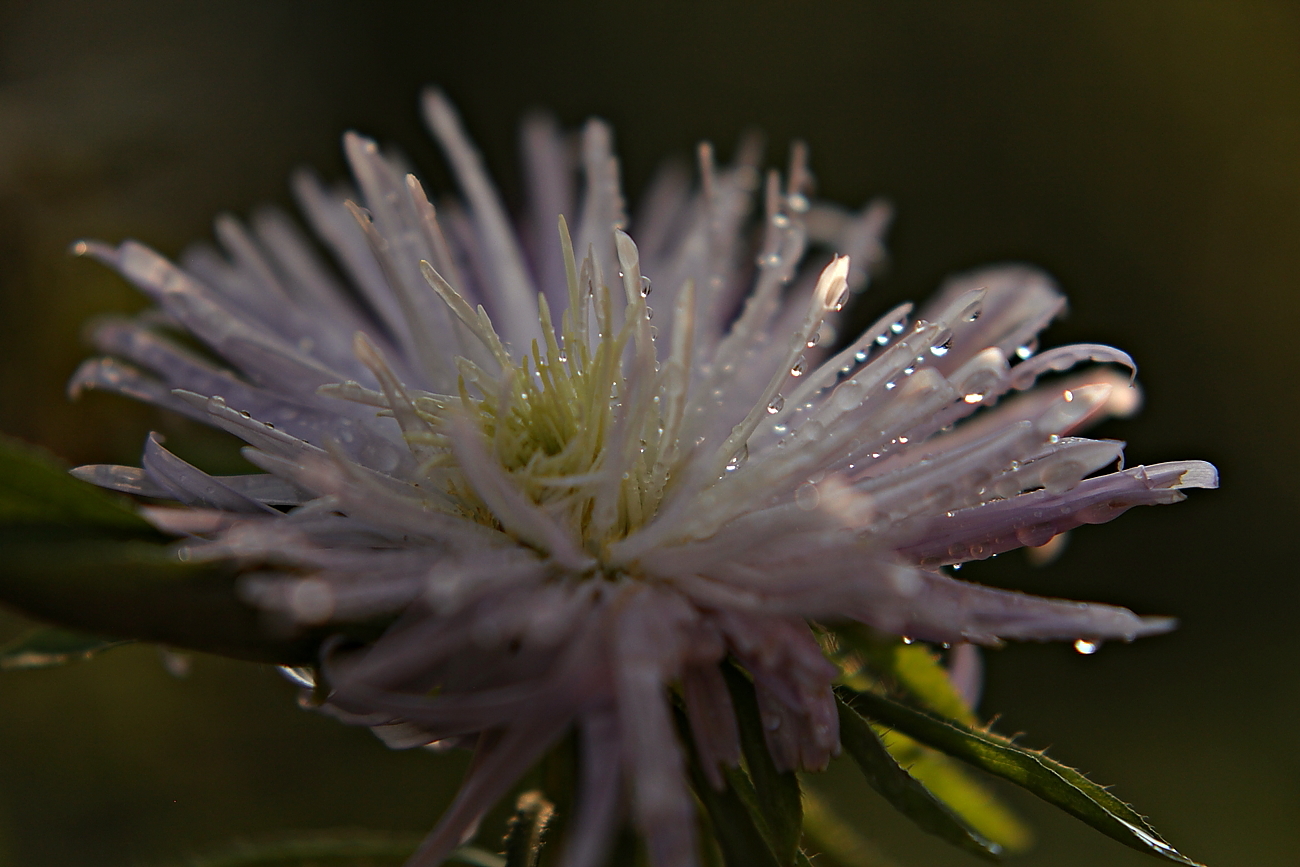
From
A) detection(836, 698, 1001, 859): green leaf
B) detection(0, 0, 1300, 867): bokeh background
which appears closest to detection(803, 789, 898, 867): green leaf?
detection(836, 698, 1001, 859): green leaf

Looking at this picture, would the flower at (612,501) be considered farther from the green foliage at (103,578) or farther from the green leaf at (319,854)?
the green leaf at (319,854)

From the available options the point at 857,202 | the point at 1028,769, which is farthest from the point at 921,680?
the point at 857,202

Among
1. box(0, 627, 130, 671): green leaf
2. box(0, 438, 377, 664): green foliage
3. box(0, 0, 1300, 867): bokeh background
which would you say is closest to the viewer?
box(0, 438, 377, 664): green foliage

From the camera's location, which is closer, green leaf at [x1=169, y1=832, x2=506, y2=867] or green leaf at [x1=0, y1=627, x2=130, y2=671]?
green leaf at [x1=0, y1=627, x2=130, y2=671]

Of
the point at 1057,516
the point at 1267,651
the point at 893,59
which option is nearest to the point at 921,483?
the point at 1057,516

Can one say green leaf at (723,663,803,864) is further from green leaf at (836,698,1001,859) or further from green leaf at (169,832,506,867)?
green leaf at (169,832,506,867)

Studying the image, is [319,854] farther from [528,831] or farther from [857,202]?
[857,202]
